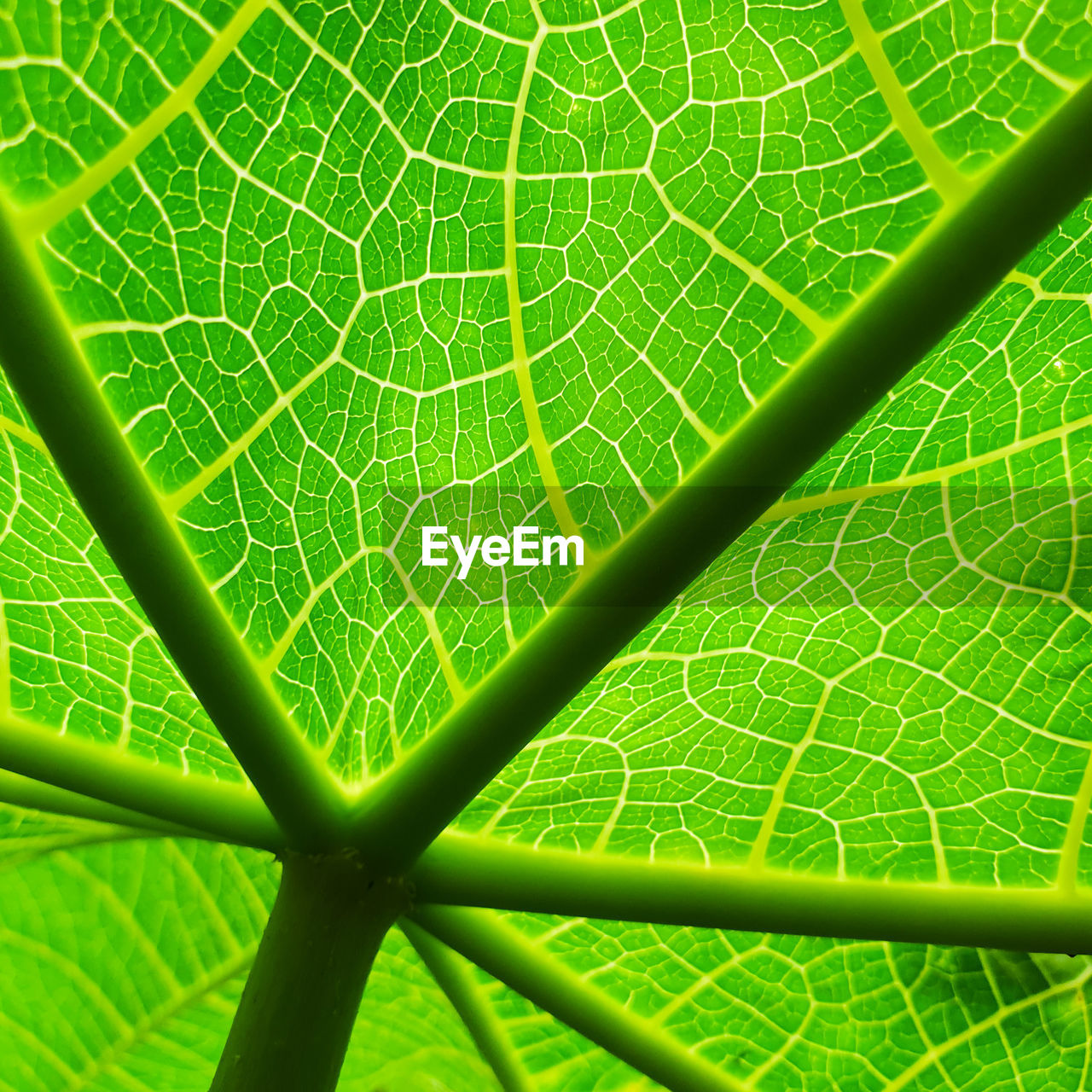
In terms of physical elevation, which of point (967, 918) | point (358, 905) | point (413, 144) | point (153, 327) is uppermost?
point (413, 144)

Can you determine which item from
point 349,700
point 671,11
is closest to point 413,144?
point 671,11

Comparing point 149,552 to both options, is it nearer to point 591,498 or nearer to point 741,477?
point 591,498

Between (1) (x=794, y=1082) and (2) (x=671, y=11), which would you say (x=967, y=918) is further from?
(2) (x=671, y=11)

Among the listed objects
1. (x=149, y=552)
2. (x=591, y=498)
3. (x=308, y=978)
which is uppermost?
(x=591, y=498)

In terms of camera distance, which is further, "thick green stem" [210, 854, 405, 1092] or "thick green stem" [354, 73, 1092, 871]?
"thick green stem" [210, 854, 405, 1092]

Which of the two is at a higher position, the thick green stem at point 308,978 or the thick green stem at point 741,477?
the thick green stem at point 741,477

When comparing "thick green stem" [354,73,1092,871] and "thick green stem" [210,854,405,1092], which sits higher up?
"thick green stem" [354,73,1092,871]

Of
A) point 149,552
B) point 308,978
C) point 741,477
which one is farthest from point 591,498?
point 308,978
